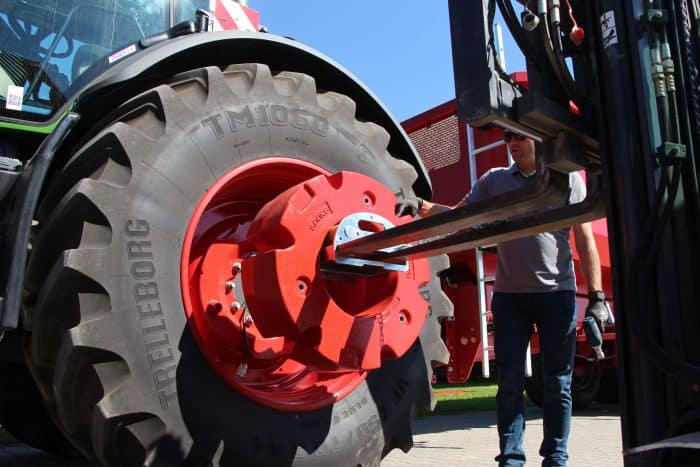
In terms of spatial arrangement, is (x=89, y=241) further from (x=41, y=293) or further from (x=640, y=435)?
(x=640, y=435)

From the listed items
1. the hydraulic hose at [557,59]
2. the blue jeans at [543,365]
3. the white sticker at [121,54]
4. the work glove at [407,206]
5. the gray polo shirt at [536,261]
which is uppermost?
the white sticker at [121,54]

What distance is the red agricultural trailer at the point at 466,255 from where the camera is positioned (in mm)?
4715

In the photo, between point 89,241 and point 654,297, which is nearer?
point 654,297

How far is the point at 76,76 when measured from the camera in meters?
2.49

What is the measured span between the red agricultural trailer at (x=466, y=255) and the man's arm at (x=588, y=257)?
1.37 meters

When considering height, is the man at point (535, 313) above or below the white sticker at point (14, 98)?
below

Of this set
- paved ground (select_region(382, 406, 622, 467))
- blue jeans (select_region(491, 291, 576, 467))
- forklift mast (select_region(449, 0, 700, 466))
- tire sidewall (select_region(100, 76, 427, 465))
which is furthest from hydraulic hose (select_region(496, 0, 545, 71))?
paved ground (select_region(382, 406, 622, 467))

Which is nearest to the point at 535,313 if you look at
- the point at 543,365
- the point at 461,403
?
the point at 543,365

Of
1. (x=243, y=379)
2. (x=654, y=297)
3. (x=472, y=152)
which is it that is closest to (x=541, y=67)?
(x=654, y=297)


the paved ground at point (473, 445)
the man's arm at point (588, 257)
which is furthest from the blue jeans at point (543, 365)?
the paved ground at point (473, 445)

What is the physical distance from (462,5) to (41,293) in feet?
Answer: 4.66

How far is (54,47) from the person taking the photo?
2.48m

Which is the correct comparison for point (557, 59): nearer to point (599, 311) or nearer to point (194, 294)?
point (599, 311)

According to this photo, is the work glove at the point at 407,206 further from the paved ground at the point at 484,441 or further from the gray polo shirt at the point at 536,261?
the paved ground at the point at 484,441
